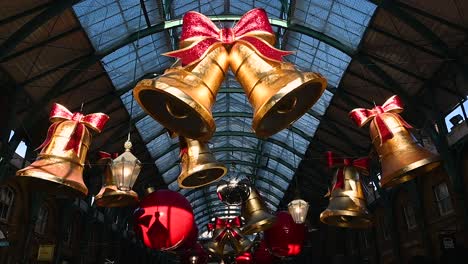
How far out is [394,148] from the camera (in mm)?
3004

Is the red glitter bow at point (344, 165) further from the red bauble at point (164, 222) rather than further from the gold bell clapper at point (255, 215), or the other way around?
the red bauble at point (164, 222)

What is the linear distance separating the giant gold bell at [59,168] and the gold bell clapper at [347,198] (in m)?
2.74

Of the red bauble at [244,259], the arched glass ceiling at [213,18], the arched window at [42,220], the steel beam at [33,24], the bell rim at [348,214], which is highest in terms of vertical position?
the arched glass ceiling at [213,18]

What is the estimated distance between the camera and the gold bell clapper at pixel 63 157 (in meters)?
2.66

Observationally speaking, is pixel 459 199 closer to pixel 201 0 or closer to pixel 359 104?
pixel 359 104

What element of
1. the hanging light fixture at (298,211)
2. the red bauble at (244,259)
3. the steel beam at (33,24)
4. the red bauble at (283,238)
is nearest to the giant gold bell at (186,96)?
the red bauble at (283,238)

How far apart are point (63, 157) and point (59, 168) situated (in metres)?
0.13

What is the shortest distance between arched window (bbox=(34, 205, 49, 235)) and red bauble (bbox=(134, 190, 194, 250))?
46.4 ft

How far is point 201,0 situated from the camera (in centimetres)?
1367

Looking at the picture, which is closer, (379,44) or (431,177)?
(379,44)

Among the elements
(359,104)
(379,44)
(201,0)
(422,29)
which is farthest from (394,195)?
(201,0)

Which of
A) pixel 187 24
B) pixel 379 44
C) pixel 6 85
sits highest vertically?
pixel 379 44

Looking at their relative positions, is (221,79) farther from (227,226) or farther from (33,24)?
(33,24)

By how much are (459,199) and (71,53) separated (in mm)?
13410
